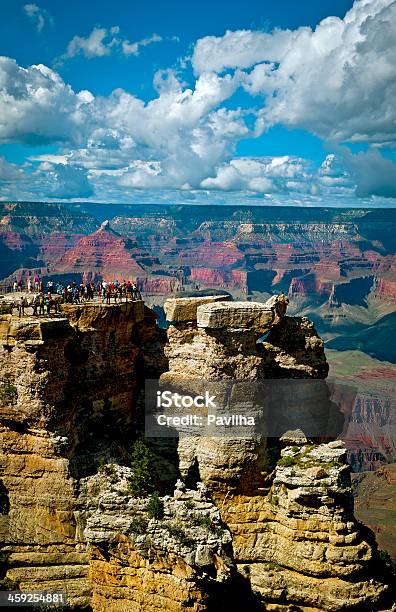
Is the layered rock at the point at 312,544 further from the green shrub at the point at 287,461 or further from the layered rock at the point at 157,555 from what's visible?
the layered rock at the point at 157,555

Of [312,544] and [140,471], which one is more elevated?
[140,471]

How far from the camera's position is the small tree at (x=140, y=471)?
25219 millimetres

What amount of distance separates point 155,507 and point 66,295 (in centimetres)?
1243

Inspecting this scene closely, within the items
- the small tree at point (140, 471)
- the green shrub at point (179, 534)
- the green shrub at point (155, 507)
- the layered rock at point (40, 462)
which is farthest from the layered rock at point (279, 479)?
the layered rock at point (40, 462)

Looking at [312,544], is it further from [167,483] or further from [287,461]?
[167,483]

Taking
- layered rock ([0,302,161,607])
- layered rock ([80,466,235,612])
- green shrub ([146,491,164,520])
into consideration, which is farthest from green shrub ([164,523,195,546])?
layered rock ([0,302,161,607])

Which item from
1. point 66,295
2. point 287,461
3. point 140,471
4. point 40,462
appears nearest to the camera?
point 140,471

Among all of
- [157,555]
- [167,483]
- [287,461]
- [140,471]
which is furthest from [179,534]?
[287,461]

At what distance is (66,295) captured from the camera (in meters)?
31.3

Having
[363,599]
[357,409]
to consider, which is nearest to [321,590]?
[363,599]

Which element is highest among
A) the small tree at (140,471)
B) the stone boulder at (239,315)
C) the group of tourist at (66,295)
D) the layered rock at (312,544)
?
the group of tourist at (66,295)

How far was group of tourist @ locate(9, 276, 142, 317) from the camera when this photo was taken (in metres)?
28.8

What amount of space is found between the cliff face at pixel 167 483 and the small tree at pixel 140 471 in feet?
1.22

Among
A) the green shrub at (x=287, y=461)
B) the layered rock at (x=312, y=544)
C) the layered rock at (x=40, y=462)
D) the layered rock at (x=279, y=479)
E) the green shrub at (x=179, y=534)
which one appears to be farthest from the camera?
the green shrub at (x=287, y=461)
